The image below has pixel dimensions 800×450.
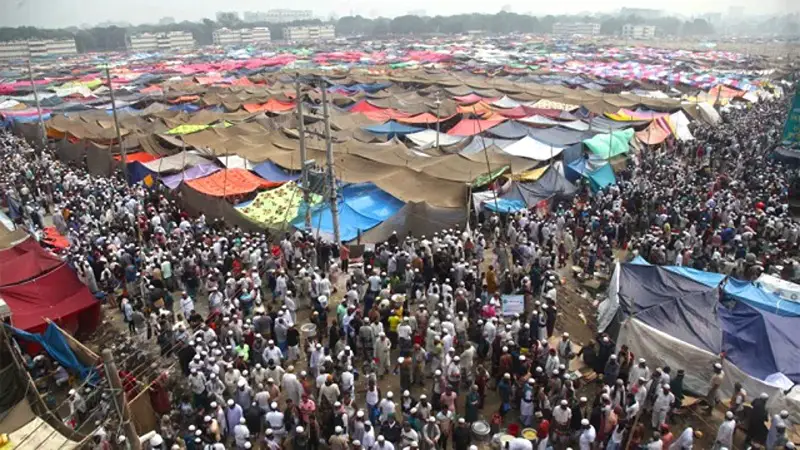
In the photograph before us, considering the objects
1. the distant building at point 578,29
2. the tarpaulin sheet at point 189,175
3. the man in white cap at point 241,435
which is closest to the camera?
the man in white cap at point 241,435

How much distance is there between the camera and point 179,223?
1758cm

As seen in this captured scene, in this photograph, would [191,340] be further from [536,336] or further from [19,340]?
[536,336]

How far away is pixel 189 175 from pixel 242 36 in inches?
5652

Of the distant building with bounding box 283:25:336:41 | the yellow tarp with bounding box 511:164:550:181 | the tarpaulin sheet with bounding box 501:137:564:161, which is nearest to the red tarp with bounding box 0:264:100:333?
the yellow tarp with bounding box 511:164:550:181

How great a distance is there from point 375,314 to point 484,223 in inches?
295

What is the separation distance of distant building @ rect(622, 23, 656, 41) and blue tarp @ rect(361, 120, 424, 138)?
508 feet

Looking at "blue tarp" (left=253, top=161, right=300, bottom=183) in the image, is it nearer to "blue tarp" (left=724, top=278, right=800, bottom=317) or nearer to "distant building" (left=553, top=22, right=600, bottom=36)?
"blue tarp" (left=724, top=278, right=800, bottom=317)

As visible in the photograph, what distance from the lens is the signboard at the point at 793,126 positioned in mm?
22203

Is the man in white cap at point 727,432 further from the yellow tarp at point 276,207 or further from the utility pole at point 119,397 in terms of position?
the yellow tarp at point 276,207

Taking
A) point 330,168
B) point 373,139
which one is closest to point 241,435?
point 330,168

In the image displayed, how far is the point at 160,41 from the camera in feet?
434

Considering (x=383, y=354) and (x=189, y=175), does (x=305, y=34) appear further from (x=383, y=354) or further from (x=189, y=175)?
(x=383, y=354)

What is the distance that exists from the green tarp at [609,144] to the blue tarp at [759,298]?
11.6 meters

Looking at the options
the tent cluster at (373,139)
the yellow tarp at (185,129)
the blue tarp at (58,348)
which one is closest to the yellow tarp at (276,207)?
the tent cluster at (373,139)
